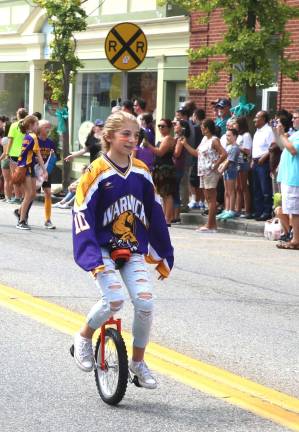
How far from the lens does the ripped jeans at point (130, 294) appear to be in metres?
6.38

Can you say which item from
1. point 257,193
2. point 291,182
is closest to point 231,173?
point 257,193

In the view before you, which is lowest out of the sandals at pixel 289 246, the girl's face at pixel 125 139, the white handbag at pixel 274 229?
the sandals at pixel 289 246

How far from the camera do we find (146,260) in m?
6.81

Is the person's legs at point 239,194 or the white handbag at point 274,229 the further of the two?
the person's legs at point 239,194

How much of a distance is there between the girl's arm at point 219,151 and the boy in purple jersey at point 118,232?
11067 mm

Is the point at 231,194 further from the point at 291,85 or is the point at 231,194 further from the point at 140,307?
the point at 140,307

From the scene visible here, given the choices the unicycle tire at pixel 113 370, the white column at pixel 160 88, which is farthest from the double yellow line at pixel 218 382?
the white column at pixel 160 88

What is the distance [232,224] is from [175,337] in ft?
32.9

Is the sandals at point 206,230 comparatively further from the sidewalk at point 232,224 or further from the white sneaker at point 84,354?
the white sneaker at point 84,354

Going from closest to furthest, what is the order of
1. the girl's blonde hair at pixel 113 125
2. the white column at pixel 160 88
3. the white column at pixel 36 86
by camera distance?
the girl's blonde hair at pixel 113 125 → the white column at pixel 160 88 → the white column at pixel 36 86

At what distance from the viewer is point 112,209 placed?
21.5ft

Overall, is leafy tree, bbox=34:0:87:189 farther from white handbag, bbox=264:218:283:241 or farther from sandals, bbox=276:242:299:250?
sandals, bbox=276:242:299:250

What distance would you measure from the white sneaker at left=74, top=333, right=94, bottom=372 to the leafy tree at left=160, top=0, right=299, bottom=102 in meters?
13.0

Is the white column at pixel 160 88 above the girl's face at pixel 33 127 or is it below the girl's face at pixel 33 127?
above
